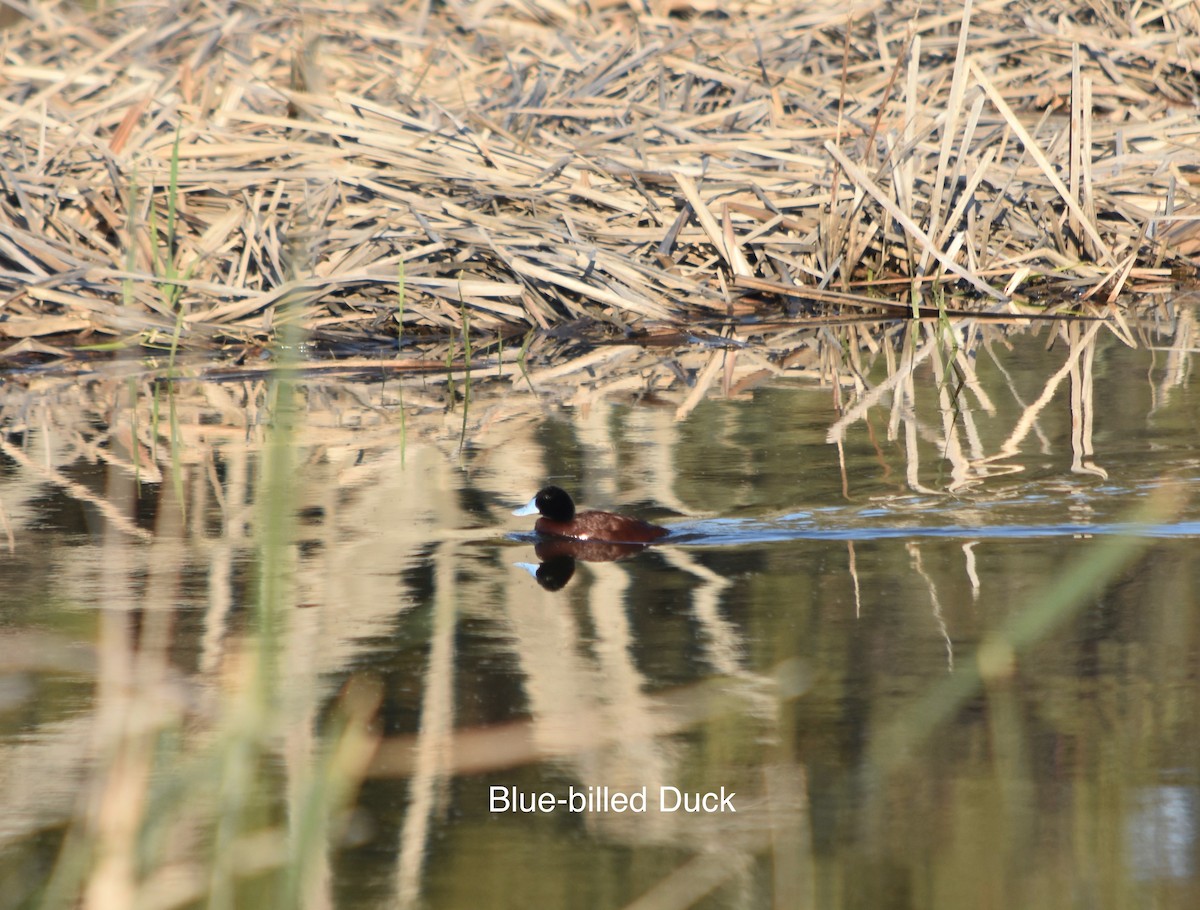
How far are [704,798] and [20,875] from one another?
1080mm

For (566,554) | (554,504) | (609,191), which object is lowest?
(566,554)

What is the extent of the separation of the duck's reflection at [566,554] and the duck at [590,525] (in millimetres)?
17

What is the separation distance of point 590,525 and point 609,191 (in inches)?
201

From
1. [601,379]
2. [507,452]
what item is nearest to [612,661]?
[507,452]

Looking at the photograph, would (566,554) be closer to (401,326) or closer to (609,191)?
(401,326)

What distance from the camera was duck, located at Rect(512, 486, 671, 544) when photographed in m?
4.86

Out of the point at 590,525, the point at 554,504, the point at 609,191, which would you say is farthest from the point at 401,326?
the point at 590,525

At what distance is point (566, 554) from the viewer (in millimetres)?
4785

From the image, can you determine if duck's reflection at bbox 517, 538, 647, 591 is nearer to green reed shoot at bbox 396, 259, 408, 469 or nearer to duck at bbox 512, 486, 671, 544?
duck at bbox 512, 486, 671, 544

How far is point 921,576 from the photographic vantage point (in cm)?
436

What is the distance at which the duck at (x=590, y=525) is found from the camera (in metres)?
4.86

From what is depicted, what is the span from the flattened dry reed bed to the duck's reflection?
326 cm

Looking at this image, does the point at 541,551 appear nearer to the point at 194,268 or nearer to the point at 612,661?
the point at 612,661

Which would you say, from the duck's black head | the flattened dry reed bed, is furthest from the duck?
the flattened dry reed bed
